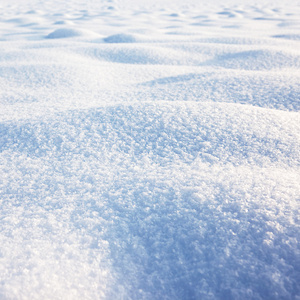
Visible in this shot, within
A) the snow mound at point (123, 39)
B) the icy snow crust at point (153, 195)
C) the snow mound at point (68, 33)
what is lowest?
the icy snow crust at point (153, 195)

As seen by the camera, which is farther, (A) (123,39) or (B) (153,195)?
(A) (123,39)

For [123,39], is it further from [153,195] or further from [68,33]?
[153,195]

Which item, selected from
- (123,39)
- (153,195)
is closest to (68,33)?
(123,39)

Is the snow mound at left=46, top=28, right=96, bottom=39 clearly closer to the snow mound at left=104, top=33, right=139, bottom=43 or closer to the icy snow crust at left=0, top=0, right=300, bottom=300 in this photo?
the snow mound at left=104, top=33, right=139, bottom=43

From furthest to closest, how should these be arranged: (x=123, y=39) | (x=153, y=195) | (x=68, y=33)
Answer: (x=68, y=33), (x=123, y=39), (x=153, y=195)

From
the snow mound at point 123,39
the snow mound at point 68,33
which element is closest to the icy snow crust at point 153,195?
the snow mound at point 123,39

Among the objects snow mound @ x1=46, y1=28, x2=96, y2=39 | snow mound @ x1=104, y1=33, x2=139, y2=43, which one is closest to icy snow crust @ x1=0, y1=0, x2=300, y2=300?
snow mound @ x1=104, y1=33, x2=139, y2=43

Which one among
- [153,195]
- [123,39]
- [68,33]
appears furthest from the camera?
[68,33]

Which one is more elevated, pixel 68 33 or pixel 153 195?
pixel 68 33

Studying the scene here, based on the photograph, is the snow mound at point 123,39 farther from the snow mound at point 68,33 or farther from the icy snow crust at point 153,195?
the icy snow crust at point 153,195

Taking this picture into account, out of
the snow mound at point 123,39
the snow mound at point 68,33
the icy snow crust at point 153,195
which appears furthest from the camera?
the snow mound at point 68,33

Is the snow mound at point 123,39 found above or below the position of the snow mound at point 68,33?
below

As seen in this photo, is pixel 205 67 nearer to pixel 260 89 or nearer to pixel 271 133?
pixel 260 89

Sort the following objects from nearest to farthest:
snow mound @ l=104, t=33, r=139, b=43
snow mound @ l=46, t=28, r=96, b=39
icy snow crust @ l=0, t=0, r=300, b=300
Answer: icy snow crust @ l=0, t=0, r=300, b=300 → snow mound @ l=104, t=33, r=139, b=43 → snow mound @ l=46, t=28, r=96, b=39
